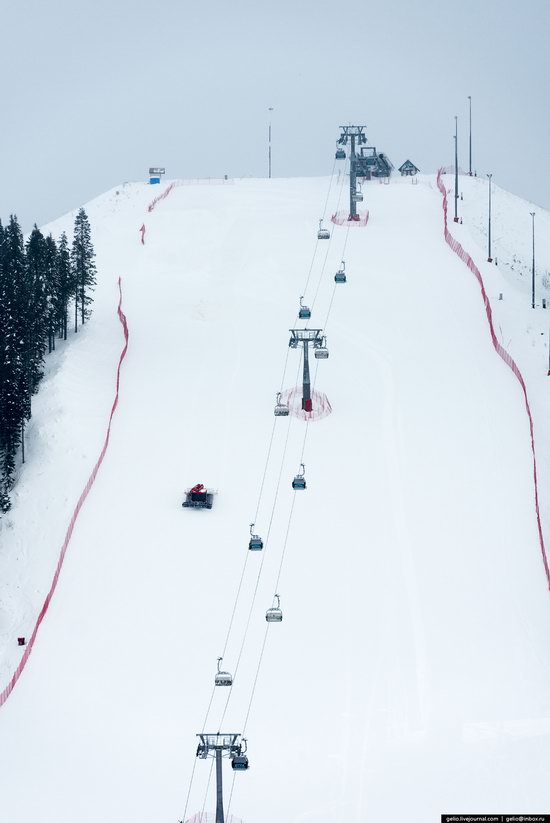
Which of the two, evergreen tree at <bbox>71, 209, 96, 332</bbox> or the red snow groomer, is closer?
the red snow groomer

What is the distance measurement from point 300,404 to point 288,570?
42.9ft

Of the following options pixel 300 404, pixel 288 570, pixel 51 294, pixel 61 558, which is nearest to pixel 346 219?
pixel 51 294

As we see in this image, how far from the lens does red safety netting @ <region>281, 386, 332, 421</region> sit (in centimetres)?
5722

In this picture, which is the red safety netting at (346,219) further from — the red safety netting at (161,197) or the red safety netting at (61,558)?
the red safety netting at (61,558)

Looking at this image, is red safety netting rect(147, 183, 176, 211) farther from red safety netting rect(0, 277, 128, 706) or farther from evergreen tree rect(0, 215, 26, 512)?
red safety netting rect(0, 277, 128, 706)

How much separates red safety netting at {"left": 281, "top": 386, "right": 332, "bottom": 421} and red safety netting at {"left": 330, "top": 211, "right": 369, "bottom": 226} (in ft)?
88.1

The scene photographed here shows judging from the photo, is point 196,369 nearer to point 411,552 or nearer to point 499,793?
point 411,552

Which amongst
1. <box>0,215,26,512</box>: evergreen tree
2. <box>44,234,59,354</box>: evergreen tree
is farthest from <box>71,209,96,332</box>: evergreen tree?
<box>0,215,26,512</box>: evergreen tree

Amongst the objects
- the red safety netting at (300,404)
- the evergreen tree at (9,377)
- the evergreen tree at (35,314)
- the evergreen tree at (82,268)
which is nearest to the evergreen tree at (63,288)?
the evergreen tree at (82,268)

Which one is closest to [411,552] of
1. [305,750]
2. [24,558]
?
[305,750]

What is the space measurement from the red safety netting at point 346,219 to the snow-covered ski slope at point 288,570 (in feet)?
40.5

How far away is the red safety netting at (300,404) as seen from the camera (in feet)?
188

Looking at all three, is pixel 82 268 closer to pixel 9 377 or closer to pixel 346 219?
pixel 9 377

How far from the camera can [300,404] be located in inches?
2287
